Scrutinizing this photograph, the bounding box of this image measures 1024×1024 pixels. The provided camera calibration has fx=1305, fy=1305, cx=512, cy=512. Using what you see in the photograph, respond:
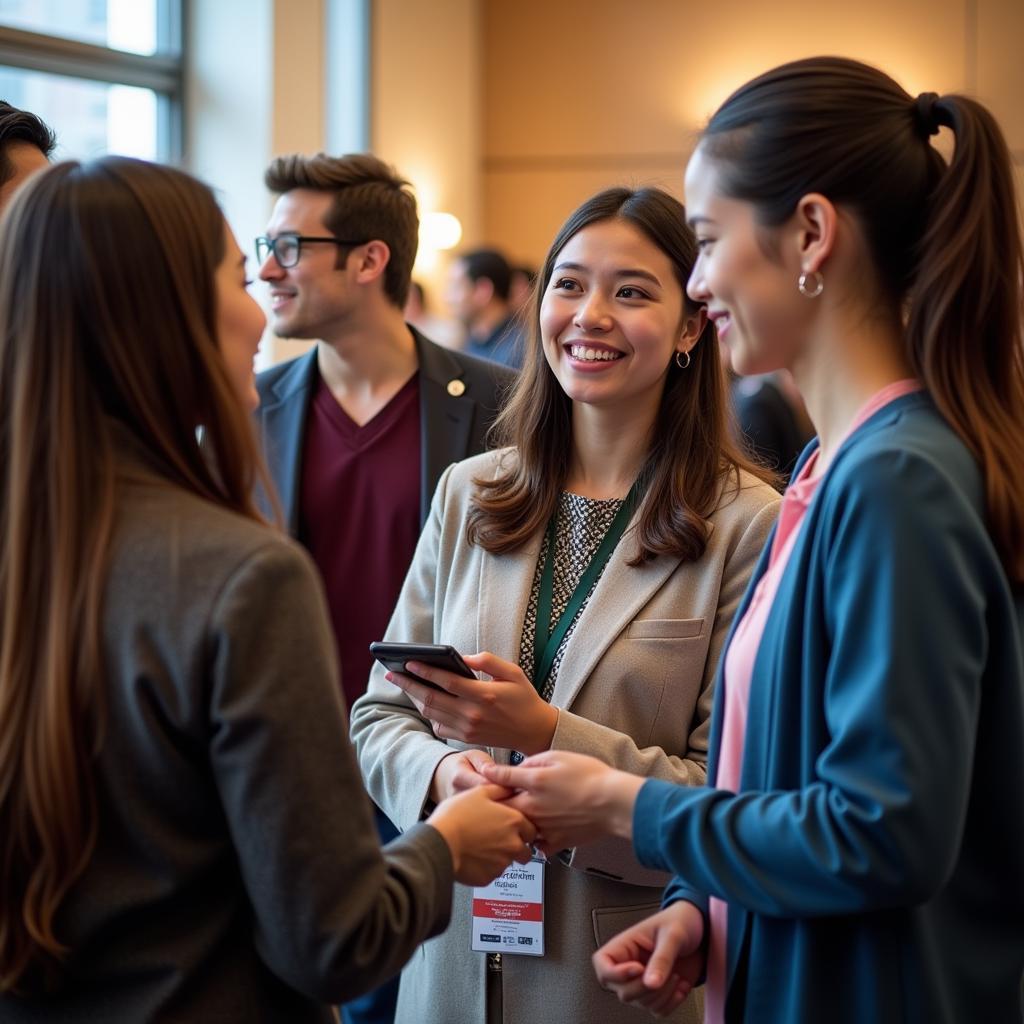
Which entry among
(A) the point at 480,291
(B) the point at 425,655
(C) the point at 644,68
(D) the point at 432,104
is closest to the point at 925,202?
(B) the point at 425,655

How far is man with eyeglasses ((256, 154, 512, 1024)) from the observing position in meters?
3.20

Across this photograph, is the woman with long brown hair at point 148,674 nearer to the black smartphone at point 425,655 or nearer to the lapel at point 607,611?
the black smartphone at point 425,655

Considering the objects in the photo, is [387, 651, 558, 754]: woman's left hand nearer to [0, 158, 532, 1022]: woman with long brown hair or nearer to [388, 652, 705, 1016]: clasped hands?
[388, 652, 705, 1016]: clasped hands

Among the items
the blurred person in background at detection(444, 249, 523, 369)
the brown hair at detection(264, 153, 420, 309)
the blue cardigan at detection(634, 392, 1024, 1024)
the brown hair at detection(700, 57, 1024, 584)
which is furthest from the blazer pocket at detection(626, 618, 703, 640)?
the blurred person in background at detection(444, 249, 523, 369)

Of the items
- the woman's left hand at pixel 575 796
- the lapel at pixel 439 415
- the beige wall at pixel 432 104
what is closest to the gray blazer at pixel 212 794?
the woman's left hand at pixel 575 796

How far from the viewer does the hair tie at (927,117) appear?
1.43m

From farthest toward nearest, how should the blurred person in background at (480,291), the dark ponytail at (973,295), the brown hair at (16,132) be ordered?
the blurred person in background at (480,291)
the brown hair at (16,132)
the dark ponytail at (973,295)

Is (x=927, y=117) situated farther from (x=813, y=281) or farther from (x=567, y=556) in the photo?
(x=567, y=556)

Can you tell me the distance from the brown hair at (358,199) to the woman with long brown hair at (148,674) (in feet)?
7.96

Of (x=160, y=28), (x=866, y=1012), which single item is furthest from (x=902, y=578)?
(x=160, y=28)

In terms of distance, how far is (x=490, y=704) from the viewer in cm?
186

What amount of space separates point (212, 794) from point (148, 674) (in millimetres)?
143

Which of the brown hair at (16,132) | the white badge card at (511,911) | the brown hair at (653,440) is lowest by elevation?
the white badge card at (511,911)

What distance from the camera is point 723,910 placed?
1554mm
